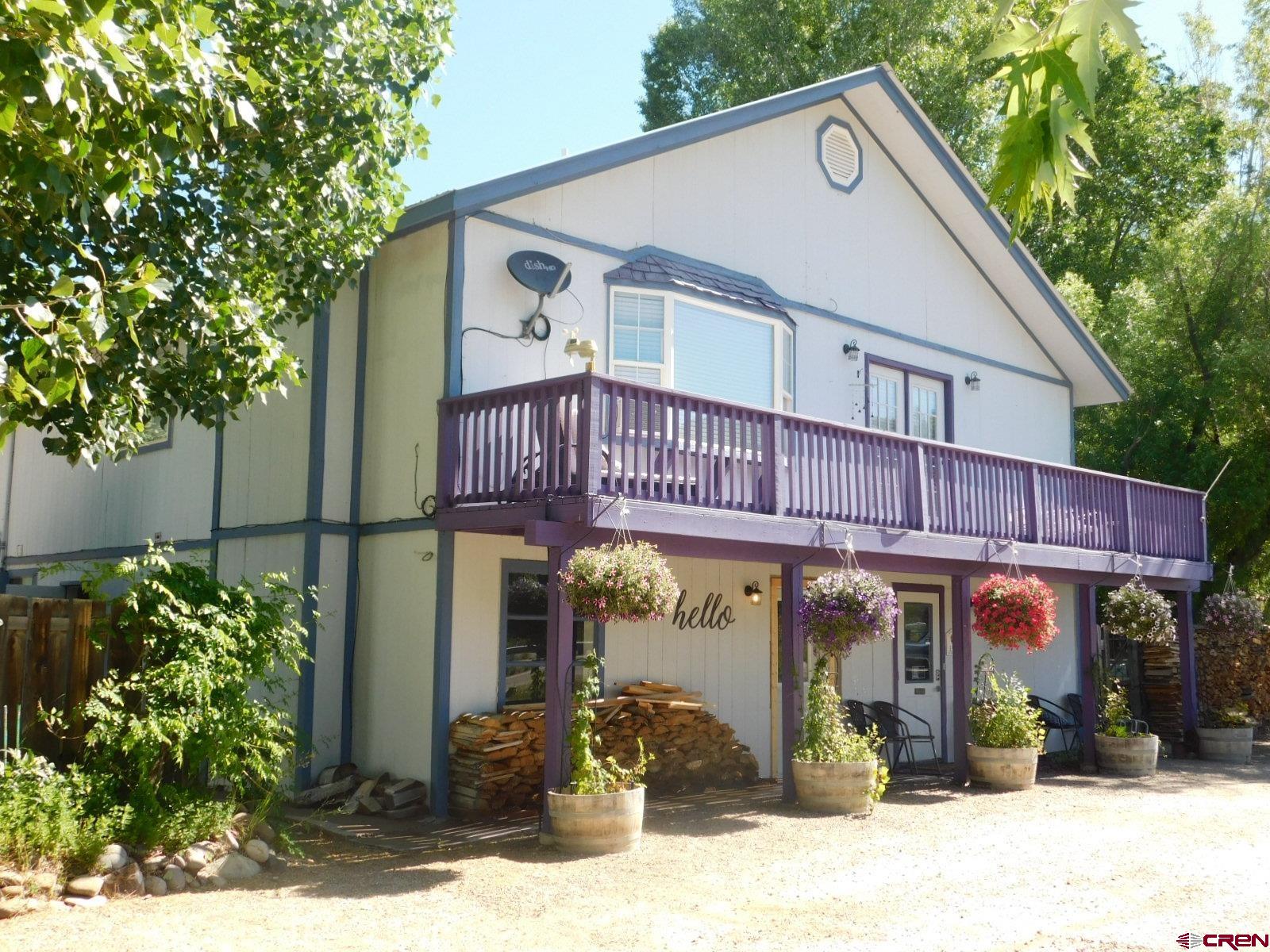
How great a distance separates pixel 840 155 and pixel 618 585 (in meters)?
8.20

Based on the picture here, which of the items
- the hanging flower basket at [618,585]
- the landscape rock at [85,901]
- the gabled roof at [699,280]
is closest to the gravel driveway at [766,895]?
the landscape rock at [85,901]

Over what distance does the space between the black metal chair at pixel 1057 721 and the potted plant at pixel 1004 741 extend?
276cm

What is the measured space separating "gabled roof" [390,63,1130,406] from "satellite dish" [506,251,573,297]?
555mm

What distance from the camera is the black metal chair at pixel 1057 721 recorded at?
1552 centimetres

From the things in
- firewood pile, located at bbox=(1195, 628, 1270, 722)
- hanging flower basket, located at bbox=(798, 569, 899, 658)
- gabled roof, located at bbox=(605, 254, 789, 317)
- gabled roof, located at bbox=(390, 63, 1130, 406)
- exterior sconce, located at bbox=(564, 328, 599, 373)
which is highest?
gabled roof, located at bbox=(390, 63, 1130, 406)

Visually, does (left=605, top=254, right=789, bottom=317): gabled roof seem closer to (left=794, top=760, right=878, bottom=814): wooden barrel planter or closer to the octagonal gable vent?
the octagonal gable vent

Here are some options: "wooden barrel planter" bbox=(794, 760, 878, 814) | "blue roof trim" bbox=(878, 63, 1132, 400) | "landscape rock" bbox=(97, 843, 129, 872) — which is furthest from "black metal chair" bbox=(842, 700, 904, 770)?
"landscape rock" bbox=(97, 843, 129, 872)

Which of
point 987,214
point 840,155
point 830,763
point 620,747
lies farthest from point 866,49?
point 830,763

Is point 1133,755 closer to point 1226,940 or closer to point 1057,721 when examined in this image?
point 1057,721

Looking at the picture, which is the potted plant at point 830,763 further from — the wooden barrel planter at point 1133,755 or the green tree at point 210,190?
the green tree at point 210,190

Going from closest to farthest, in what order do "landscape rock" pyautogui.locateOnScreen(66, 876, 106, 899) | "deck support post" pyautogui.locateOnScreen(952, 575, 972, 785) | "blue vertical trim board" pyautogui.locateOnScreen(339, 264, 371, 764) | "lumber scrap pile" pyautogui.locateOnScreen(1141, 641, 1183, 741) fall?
"landscape rock" pyautogui.locateOnScreen(66, 876, 106, 899), "blue vertical trim board" pyautogui.locateOnScreen(339, 264, 371, 764), "deck support post" pyautogui.locateOnScreen(952, 575, 972, 785), "lumber scrap pile" pyautogui.locateOnScreen(1141, 641, 1183, 741)

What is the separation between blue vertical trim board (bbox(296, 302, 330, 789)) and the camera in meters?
10.8

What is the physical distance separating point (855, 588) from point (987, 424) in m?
6.90

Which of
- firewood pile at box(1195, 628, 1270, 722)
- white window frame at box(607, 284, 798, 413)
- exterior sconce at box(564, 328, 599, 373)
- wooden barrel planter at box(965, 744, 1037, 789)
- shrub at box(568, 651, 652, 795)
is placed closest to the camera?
shrub at box(568, 651, 652, 795)
